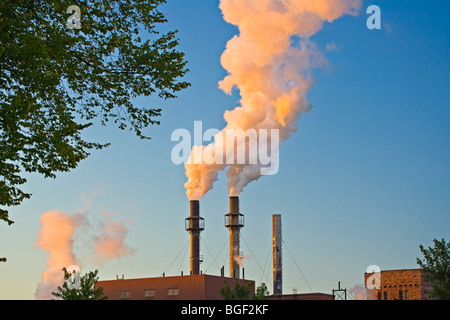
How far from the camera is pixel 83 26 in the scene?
16.6 meters

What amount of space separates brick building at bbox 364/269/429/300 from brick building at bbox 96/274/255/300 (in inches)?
482

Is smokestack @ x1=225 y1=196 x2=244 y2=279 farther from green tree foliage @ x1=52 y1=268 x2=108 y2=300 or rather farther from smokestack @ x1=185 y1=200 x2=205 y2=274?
green tree foliage @ x1=52 y1=268 x2=108 y2=300

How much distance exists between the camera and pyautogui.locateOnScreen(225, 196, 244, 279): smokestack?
223ft

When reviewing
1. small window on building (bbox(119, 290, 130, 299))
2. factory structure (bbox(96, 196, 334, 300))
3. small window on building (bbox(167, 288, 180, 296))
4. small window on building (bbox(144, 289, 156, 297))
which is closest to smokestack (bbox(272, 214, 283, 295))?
factory structure (bbox(96, 196, 334, 300))

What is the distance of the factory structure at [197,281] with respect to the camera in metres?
55.4

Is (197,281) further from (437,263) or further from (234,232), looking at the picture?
(437,263)

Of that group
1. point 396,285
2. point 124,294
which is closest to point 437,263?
point 396,285

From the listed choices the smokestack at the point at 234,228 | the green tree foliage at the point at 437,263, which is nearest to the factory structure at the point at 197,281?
the smokestack at the point at 234,228

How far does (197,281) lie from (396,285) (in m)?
18.7

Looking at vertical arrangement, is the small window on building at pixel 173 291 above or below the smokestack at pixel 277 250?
below

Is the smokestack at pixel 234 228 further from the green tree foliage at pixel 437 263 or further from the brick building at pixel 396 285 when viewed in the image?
the green tree foliage at pixel 437 263
